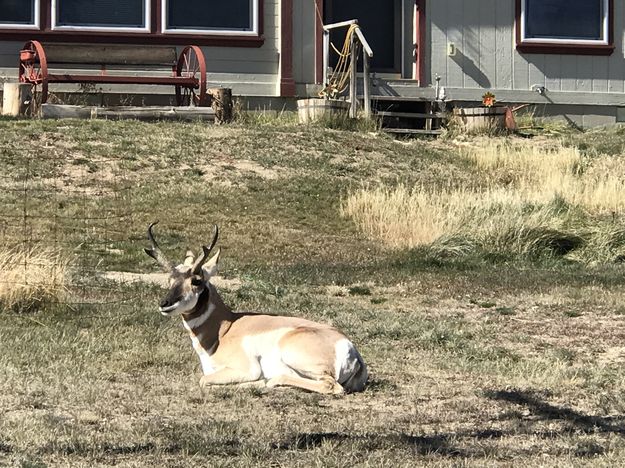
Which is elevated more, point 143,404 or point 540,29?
point 540,29

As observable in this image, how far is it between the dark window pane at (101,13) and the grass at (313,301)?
10.4 ft

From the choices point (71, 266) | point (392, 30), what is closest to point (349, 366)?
point (71, 266)

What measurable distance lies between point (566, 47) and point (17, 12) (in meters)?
10.9

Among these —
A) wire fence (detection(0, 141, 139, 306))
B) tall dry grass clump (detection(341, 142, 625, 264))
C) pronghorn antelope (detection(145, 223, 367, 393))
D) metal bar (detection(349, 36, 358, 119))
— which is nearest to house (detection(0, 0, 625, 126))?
metal bar (detection(349, 36, 358, 119))

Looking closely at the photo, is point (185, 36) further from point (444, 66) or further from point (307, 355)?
point (307, 355)

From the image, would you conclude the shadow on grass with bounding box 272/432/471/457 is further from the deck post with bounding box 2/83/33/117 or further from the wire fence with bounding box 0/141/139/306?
the deck post with bounding box 2/83/33/117

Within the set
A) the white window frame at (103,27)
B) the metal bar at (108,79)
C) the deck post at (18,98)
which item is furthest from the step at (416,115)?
the deck post at (18,98)

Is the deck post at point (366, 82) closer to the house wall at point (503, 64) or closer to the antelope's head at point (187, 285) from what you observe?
the house wall at point (503, 64)

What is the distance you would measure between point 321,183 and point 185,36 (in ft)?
20.0

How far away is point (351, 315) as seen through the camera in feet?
39.4

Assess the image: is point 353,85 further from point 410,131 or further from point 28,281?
point 28,281

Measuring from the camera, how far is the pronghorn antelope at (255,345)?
848 cm

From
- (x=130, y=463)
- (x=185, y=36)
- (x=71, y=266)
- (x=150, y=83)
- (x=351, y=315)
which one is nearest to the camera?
(x=130, y=463)

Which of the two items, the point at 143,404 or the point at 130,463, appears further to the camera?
the point at 143,404
